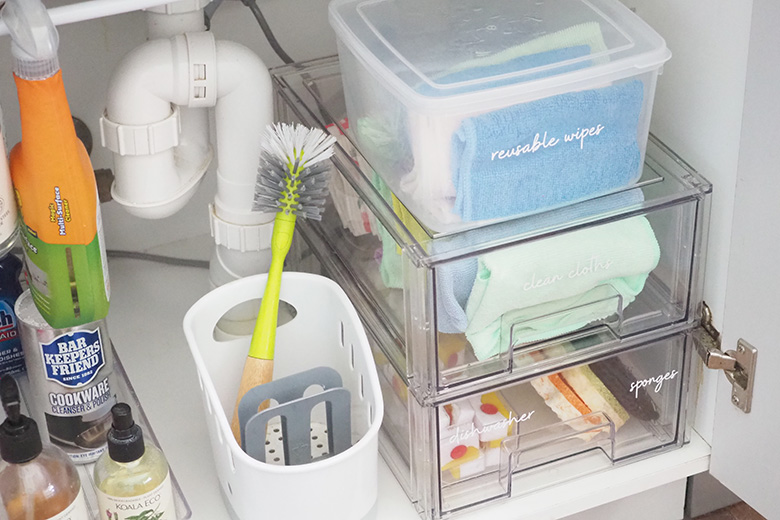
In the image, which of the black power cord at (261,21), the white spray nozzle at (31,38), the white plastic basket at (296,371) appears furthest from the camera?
the black power cord at (261,21)

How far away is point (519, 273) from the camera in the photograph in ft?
2.68

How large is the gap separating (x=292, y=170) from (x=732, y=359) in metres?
0.41

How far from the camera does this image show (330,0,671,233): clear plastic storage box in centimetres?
79

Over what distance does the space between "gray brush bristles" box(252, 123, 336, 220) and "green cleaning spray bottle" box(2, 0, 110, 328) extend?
15 cm

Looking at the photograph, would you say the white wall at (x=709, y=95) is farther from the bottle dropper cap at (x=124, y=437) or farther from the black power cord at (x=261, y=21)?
the bottle dropper cap at (x=124, y=437)

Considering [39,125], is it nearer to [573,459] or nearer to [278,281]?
[278,281]

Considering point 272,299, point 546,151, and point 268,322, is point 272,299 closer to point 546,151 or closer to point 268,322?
point 268,322

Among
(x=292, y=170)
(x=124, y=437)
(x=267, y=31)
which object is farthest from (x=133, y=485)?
(x=267, y=31)

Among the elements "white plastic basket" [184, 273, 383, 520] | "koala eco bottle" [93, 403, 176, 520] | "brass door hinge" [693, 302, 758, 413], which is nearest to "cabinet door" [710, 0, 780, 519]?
"brass door hinge" [693, 302, 758, 413]

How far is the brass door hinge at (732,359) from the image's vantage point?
860 mm

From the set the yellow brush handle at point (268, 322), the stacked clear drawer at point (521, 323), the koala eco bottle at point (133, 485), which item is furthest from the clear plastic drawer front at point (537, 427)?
the koala eco bottle at point (133, 485)

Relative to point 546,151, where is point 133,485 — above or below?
below

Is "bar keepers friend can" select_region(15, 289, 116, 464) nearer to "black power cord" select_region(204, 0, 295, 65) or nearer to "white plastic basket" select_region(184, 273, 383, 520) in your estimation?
"white plastic basket" select_region(184, 273, 383, 520)

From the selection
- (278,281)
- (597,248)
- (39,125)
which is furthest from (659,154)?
(39,125)
